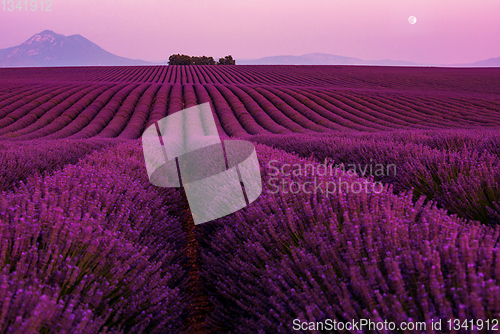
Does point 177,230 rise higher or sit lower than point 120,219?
lower

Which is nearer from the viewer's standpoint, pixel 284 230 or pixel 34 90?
pixel 284 230

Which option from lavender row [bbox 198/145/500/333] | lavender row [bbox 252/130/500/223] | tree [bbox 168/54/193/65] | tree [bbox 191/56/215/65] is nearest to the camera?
lavender row [bbox 198/145/500/333]

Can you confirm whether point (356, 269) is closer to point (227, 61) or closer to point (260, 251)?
point (260, 251)

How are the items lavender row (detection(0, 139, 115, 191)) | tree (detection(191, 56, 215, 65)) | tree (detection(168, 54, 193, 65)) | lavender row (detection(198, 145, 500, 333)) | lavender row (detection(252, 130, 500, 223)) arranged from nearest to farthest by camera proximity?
1. lavender row (detection(198, 145, 500, 333))
2. lavender row (detection(252, 130, 500, 223))
3. lavender row (detection(0, 139, 115, 191))
4. tree (detection(168, 54, 193, 65))
5. tree (detection(191, 56, 215, 65))

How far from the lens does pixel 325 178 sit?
2.66m

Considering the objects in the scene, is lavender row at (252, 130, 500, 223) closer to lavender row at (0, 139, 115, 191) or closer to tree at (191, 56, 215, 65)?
lavender row at (0, 139, 115, 191)

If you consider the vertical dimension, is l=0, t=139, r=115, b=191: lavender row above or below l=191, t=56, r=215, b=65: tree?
below

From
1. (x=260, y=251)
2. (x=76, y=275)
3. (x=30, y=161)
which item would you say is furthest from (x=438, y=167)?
(x=30, y=161)

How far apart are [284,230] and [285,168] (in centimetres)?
127

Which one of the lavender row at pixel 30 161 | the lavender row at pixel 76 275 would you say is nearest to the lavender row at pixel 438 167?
the lavender row at pixel 76 275

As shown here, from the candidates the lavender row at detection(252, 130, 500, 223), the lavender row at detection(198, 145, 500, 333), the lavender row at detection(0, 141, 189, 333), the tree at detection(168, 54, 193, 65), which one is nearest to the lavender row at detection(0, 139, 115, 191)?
the lavender row at detection(0, 141, 189, 333)

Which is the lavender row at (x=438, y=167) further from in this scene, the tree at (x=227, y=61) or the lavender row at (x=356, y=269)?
the tree at (x=227, y=61)

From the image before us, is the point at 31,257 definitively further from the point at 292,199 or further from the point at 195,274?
the point at 195,274

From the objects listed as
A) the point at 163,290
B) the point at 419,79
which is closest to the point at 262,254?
the point at 163,290
